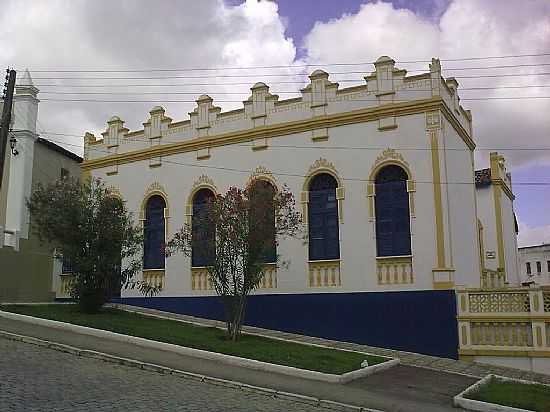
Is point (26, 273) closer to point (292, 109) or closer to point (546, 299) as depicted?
point (292, 109)

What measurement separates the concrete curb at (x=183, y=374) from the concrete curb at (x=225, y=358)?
1.36m

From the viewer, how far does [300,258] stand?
1658 centimetres

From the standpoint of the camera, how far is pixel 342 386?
10.7 m

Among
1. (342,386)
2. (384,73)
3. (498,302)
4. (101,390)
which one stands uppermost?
(384,73)

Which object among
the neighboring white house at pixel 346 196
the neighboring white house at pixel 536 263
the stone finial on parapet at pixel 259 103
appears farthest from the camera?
the neighboring white house at pixel 536 263

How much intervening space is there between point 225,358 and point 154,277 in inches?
295

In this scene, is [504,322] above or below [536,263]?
below

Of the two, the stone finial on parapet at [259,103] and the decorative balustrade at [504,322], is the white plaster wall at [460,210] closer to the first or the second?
the decorative balustrade at [504,322]

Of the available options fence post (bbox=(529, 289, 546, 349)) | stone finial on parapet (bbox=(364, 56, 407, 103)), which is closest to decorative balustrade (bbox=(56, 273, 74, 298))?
stone finial on parapet (bbox=(364, 56, 407, 103))

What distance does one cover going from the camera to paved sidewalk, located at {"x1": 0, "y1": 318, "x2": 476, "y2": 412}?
979cm

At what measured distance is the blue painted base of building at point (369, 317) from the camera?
47.6 ft

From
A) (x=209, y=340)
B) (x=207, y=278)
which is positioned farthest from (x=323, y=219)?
(x=209, y=340)

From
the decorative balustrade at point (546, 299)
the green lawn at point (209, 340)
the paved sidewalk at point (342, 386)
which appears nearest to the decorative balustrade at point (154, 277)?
the green lawn at point (209, 340)

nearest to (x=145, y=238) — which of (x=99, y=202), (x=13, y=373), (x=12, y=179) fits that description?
(x=99, y=202)
